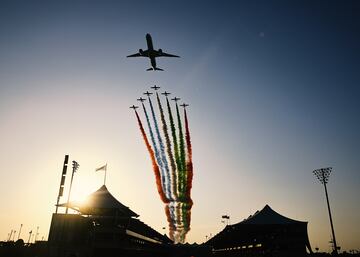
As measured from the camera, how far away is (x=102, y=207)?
3133 centimetres

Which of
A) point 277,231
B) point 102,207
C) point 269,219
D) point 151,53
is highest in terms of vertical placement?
point 151,53

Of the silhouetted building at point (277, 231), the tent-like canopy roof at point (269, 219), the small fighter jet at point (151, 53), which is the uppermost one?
the small fighter jet at point (151, 53)

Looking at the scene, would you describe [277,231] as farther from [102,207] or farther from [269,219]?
[102,207]

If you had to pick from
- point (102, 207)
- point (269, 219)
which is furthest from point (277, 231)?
point (102, 207)

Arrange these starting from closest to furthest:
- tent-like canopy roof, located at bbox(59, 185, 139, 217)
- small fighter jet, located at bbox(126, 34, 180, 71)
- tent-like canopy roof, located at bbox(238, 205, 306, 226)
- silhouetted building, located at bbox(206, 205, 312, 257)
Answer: tent-like canopy roof, located at bbox(59, 185, 139, 217) → silhouetted building, located at bbox(206, 205, 312, 257) → tent-like canopy roof, located at bbox(238, 205, 306, 226) → small fighter jet, located at bbox(126, 34, 180, 71)

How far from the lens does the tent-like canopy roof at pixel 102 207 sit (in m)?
31.4

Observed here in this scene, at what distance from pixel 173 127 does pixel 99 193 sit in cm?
1693

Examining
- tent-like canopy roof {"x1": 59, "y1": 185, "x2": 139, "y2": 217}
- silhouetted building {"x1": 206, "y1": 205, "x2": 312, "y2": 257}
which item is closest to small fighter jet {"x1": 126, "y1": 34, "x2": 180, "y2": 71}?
tent-like canopy roof {"x1": 59, "y1": 185, "x2": 139, "y2": 217}

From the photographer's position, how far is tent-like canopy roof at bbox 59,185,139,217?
31.4 meters

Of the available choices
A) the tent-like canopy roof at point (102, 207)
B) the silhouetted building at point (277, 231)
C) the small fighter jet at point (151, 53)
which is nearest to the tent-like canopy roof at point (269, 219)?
the silhouetted building at point (277, 231)

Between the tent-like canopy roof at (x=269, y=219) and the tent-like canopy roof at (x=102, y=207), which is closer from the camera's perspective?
the tent-like canopy roof at (x=102, y=207)

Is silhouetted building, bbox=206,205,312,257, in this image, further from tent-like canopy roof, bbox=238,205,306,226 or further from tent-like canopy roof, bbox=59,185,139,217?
tent-like canopy roof, bbox=59,185,139,217

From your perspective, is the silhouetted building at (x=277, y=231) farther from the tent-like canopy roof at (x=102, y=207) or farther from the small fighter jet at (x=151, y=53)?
the small fighter jet at (x=151, y=53)

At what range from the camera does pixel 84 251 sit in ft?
68.1
